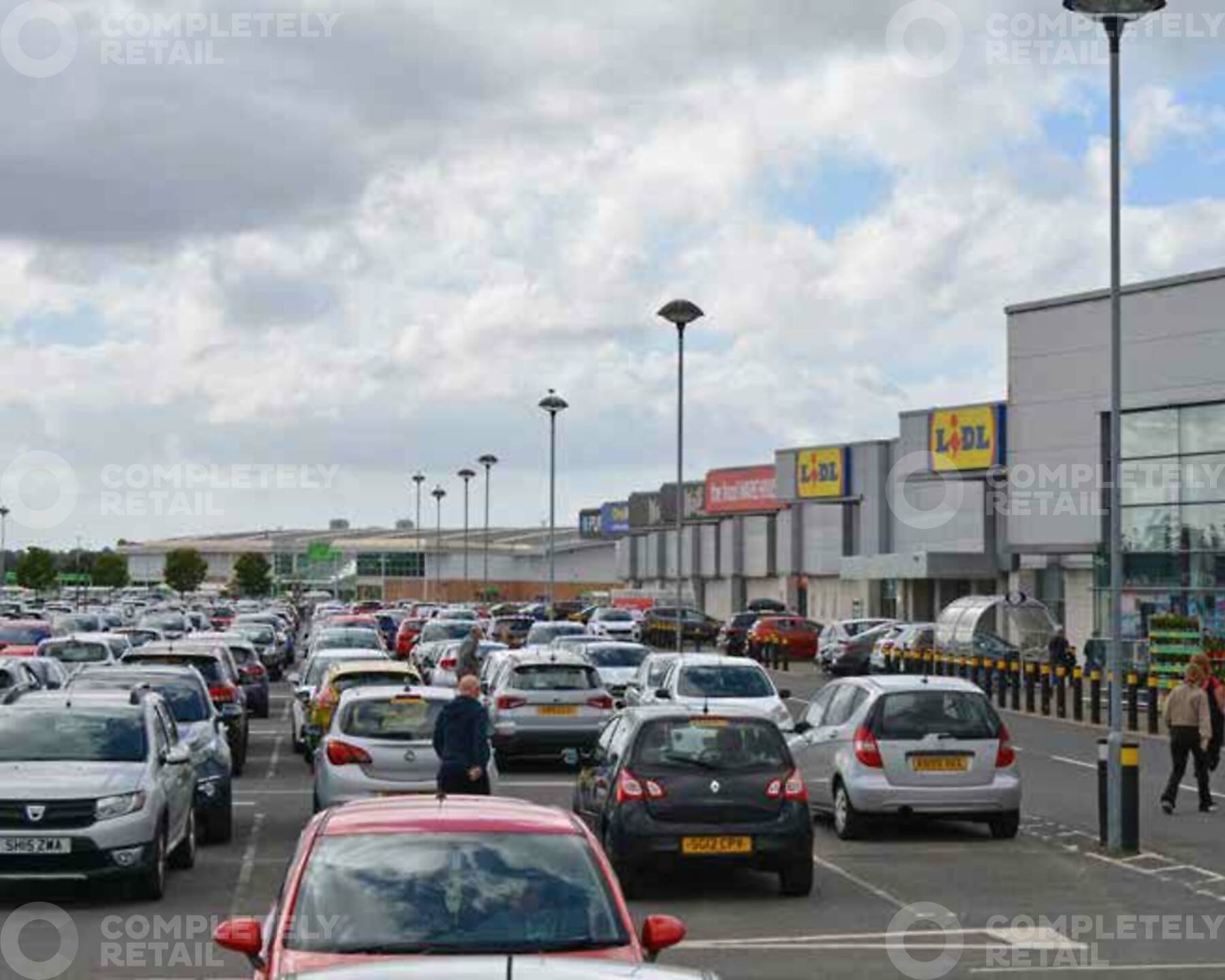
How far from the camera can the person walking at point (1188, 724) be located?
22.7 m

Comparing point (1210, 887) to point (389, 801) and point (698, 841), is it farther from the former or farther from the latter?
point (389, 801)

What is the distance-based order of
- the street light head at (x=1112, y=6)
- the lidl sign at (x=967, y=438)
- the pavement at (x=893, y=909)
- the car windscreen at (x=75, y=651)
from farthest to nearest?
1. the lidl sign at (x=967, y=438)
2. the car windscreen at (x=75, y=651)
3. the street light head at (x=1112, y=6)
4. the pavement at (x=893, y=909)

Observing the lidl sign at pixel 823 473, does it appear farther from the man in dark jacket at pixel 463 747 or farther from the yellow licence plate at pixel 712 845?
the yellow licence plate at pixel 712 845

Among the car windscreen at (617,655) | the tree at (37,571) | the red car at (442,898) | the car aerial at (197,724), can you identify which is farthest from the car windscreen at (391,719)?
the tree at (37,571)

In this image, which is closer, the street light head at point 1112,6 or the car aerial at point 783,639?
the street light head at point 1112,6

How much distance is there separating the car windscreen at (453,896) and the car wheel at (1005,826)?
41.0 ft

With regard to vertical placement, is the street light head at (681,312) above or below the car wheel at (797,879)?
above

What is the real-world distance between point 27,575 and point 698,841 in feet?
588

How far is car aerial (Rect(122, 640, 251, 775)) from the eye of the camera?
27.4 m

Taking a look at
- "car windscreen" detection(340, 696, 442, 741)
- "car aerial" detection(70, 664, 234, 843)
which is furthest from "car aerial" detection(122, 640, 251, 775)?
→ "car windscreen" detection(340, 696, 442, 741)

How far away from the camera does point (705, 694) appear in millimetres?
27219

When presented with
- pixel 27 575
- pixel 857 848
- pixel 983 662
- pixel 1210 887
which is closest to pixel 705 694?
pixel 857 848

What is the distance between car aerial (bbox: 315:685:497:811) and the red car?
995 cm

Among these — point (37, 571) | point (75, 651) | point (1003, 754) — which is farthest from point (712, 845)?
point (37, 571)
